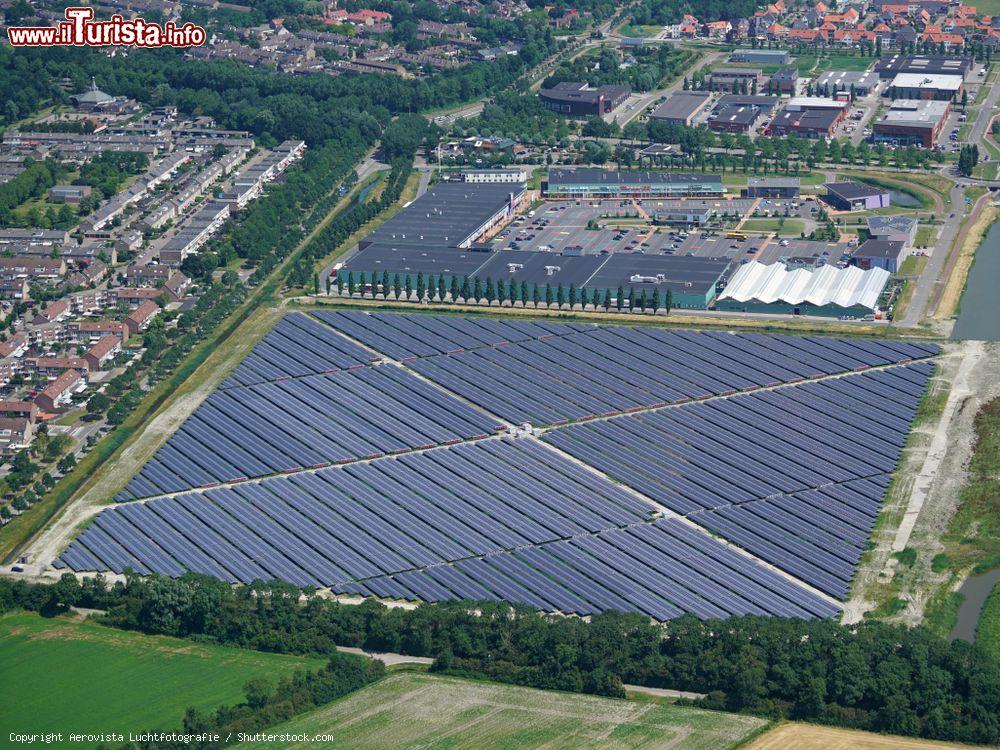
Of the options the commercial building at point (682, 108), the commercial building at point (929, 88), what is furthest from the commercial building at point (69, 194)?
the commercial building at point (929, 88)

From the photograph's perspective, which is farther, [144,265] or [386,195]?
[386,195]

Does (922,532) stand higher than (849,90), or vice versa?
(849,90)

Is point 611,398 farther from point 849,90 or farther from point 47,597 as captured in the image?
point 849,90

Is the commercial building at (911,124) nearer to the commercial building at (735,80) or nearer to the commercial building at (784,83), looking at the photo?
the commercial building at (784,83)

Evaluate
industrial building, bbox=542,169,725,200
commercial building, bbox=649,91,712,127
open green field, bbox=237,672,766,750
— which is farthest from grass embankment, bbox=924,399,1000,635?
commercial building, bbox=649,91,712,127

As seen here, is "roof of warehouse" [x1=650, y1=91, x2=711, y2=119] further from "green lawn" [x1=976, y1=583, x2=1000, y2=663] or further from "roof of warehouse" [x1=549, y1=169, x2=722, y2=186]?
"green lawn" [x1=976, y1=583, x2=1000, y2=663]

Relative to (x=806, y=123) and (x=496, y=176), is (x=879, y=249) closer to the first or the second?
(x=806, y=123)

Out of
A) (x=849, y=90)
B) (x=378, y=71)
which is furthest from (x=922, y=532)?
(x=378, y=71)
